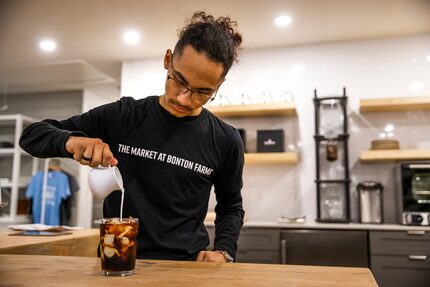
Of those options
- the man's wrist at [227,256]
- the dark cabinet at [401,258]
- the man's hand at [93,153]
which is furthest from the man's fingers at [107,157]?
the dark cabinet at [401,258]

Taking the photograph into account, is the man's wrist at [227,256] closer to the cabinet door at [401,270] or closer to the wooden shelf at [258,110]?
the cabinet door at [401,270]

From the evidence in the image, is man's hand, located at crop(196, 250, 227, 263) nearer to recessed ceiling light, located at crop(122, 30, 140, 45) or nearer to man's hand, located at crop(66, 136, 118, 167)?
man's hand, located at crop(66, 136, 118, 167)

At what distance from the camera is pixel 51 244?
5.33 ft

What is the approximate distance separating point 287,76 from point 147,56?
1.59 meters

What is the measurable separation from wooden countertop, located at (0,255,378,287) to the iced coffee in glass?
1.0 inches

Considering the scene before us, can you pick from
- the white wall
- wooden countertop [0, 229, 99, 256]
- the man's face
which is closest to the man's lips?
the man's face

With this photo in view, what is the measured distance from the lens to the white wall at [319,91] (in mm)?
3908

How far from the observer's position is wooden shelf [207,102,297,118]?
12.7 ft

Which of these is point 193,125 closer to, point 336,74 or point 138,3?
point 138,3

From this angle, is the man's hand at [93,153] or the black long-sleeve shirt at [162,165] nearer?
the man's hand at [93,153]

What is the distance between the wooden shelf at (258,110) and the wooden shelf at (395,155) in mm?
783

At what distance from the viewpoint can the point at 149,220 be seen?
1192mm

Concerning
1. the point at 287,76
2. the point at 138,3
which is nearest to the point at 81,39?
the point at 138,3

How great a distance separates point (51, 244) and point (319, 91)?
3156 millimetres
